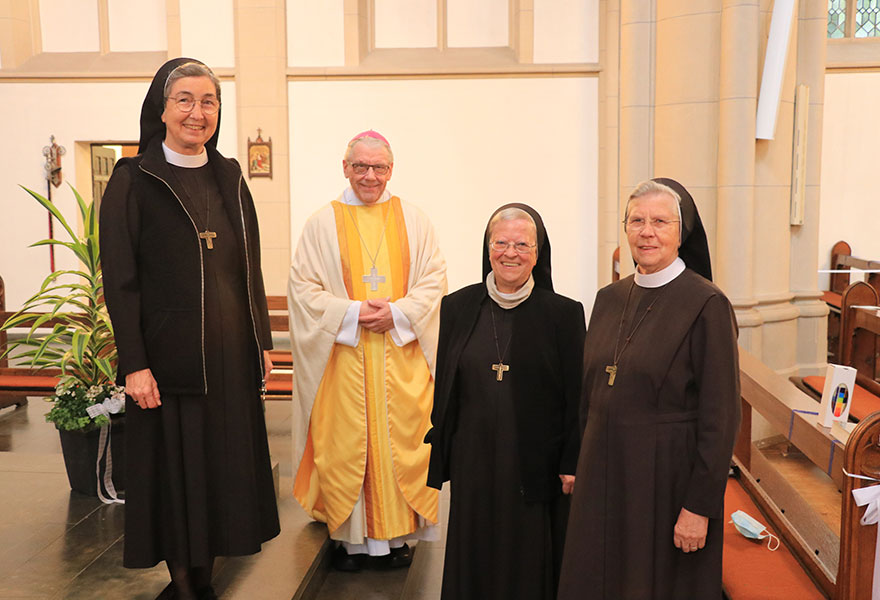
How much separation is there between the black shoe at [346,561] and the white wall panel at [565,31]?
24.6 ft

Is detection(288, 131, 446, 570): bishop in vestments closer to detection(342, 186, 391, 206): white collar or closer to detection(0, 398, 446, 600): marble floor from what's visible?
detection(342, 186, 391, 206): white collar

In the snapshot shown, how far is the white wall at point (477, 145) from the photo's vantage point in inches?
404

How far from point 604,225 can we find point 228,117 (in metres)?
4.76

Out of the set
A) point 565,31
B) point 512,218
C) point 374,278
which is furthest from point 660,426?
point 565,31

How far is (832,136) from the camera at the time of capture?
11359 millimetres

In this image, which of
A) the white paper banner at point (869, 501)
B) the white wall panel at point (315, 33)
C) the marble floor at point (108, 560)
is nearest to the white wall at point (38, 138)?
the white wall panel at point (315, 33)

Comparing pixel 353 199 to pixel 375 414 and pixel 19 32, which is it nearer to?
pixel 375 414

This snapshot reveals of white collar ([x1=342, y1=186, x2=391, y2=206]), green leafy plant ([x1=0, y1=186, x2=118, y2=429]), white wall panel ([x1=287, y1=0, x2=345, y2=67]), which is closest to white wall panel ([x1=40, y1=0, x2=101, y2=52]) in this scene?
white wall panel ([x1=287, y1=0, x2=345, y2=67])

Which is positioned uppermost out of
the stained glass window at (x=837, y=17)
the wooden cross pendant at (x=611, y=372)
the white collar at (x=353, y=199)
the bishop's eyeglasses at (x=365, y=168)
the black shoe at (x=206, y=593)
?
the stained glass window at (x=837, y=17)

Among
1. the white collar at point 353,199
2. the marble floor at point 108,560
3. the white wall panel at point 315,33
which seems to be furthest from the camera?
the white wall panel at point 315,33

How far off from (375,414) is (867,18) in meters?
10.3

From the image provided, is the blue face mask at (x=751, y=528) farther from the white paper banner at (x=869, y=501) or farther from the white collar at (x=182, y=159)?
the white collar at (x=182, y=159)

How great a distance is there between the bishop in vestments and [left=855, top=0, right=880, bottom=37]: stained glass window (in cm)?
967

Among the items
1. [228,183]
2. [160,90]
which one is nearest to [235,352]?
[228,183]
